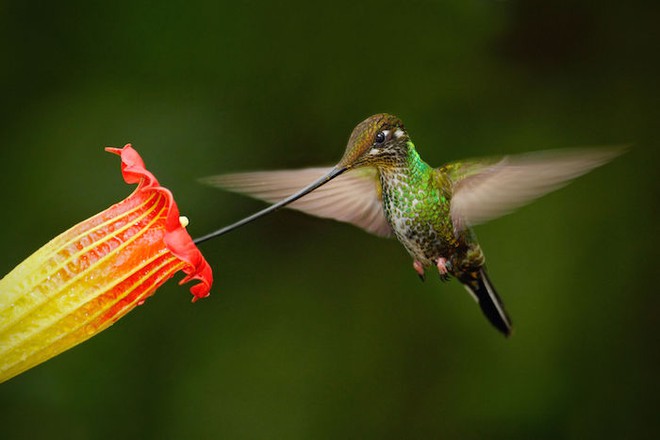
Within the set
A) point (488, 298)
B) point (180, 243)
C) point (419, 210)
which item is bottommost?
point (488, 298)

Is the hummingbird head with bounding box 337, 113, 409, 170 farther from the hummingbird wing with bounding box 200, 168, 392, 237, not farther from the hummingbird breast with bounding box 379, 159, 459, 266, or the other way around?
the hummingbird wing with bounding box 200, 168, 392, 237

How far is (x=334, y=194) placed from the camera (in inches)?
65.9

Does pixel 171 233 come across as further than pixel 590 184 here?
No

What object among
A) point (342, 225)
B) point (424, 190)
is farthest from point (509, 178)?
point (342, 225)

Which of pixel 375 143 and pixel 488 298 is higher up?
pixel 375 143

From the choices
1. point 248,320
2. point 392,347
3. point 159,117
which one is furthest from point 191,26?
point 392,347

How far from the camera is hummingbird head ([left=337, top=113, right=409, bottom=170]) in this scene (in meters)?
1.26

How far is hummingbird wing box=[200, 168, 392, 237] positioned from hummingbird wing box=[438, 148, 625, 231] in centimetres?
17

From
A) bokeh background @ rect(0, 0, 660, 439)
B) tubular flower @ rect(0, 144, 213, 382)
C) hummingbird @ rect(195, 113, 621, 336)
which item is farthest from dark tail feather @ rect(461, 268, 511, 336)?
bokeh background @ rect(0, 0, 660, 439)

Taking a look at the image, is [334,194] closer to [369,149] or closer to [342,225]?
[369,149]

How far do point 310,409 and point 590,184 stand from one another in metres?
1.23

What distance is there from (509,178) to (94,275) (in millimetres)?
769

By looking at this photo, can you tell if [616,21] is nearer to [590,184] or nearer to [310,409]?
[590,184]

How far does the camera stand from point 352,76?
107 inches
